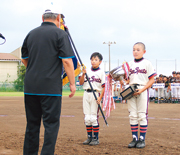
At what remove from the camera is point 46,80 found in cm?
362

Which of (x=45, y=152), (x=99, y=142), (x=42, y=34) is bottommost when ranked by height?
(x=99, y=142)

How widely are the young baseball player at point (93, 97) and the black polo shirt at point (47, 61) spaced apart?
2.29 m

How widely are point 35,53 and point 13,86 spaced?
51908 millimetres

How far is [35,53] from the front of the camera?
3.72 m

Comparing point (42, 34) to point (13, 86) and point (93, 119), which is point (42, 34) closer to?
point (93, 119)

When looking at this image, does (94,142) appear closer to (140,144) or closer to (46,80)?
(140,144)

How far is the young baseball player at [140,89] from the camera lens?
222 inches

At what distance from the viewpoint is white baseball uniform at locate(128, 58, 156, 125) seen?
18.6ft

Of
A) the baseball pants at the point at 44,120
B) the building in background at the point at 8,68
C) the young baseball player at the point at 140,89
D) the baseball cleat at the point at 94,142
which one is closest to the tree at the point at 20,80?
the building in background at the point at 8,68

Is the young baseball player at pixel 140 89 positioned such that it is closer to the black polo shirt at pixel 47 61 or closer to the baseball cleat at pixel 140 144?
the baseball cleat at pixel 140 144

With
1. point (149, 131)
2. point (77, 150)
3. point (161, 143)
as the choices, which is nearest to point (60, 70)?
point (77, 150)

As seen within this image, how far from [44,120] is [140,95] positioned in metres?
2.62

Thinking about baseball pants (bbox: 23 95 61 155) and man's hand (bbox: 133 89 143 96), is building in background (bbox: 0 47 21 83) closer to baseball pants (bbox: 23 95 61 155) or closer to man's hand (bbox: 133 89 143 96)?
man's hand (bbox: 133 89 143 96)

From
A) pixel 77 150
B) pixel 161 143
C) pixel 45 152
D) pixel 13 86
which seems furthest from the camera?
pixel 13 86
